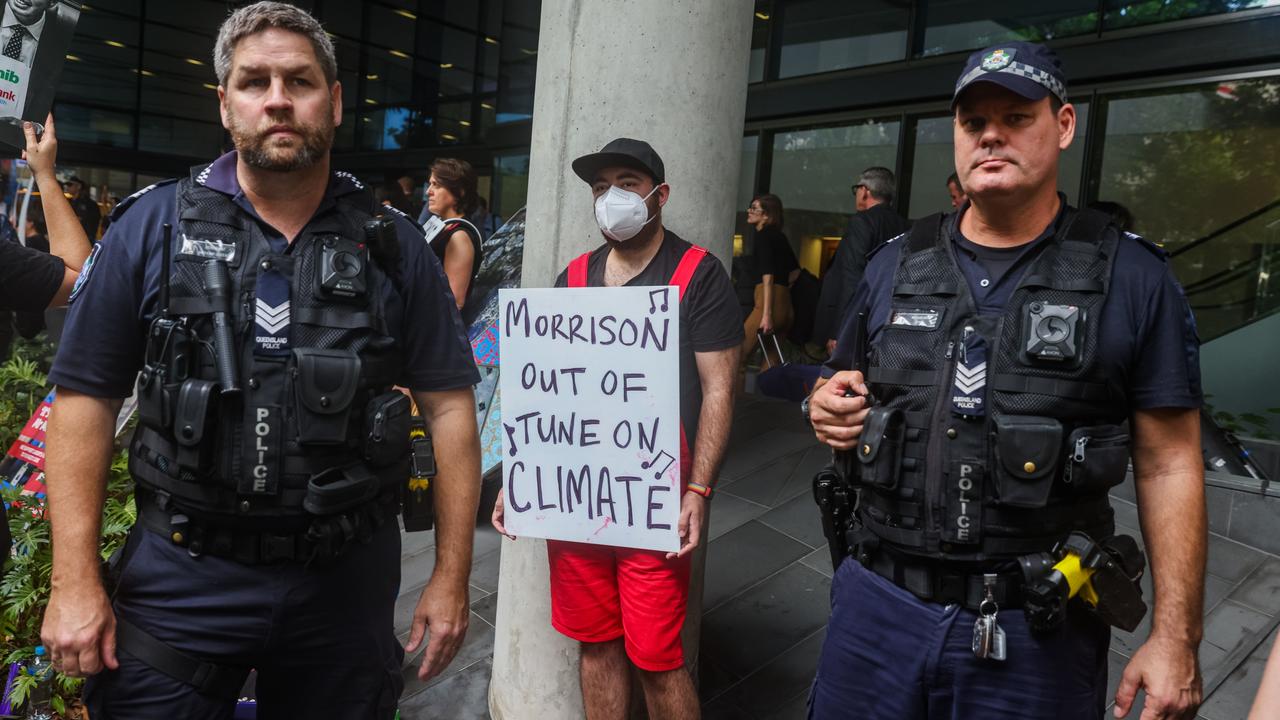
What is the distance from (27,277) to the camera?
2963 mm

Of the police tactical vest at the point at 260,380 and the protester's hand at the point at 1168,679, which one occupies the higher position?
the police tactical vest at the point at 260,380

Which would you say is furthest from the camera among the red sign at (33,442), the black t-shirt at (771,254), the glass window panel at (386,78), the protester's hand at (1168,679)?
the glass window panel at (386,78)

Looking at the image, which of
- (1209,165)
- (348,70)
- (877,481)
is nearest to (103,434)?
(877,481)

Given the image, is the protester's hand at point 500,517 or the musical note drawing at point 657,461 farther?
the protester's hand at point 500,517

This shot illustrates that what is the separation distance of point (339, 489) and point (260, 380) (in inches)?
12.1

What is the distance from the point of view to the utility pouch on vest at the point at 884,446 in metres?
2.17

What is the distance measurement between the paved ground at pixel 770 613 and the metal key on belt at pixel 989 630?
170 centimetres

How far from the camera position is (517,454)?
10.2 ft

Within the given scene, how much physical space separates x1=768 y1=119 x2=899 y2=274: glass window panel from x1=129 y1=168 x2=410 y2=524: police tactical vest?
9.08 m

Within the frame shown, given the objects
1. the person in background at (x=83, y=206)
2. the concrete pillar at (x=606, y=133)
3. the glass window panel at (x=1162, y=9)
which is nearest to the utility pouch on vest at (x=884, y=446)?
the concrete pillar at (x=606, y=133)

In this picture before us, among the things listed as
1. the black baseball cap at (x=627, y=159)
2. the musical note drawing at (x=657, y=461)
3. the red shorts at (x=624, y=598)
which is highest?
the black baseball cap at (x=627, y=159)

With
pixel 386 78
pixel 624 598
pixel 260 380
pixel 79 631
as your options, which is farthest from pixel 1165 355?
pixel 386 78

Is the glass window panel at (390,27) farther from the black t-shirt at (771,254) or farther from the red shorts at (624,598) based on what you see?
the red shorts at (624,598)

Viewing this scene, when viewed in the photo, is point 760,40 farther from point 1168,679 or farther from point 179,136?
point 179,136
